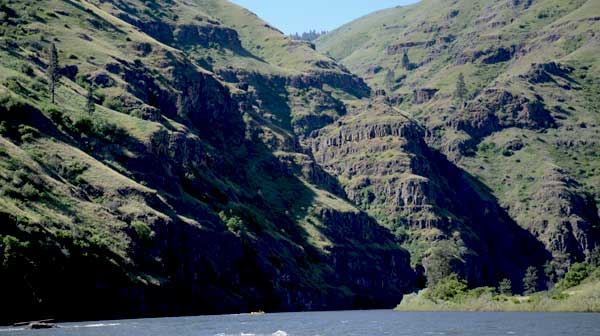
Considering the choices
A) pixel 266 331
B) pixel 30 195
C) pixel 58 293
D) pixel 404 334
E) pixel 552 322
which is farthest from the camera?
pixel 30 195

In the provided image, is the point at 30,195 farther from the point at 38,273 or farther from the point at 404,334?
the point at 404,334

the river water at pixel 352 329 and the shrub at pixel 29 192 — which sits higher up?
the shrub at pixel 29 192

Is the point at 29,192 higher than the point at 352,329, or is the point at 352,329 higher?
the point at 29,192

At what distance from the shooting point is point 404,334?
461 feet

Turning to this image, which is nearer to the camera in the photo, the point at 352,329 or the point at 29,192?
the point at 352,329

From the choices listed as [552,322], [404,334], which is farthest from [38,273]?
[552,322]

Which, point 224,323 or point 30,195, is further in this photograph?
point 30,195

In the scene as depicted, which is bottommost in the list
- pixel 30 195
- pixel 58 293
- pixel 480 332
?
pixel 480 332

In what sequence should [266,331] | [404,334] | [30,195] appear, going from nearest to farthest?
[404,334]
[266,331]
[30,195]

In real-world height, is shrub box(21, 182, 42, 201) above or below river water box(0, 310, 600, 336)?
above

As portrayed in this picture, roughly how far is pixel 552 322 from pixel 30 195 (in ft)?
347

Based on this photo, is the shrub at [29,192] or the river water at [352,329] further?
the shrub at [29,192]

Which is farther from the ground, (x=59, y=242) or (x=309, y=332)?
(x=59, y=242)

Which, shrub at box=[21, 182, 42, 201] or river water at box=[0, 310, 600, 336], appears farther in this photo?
shrub at box=[21, 182, 42, 201]
